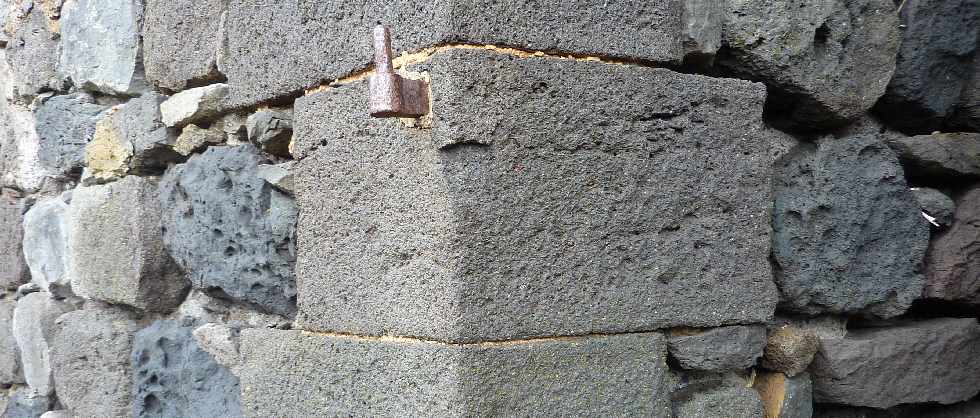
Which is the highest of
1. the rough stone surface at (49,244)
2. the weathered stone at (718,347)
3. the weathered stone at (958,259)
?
the weathered stone at (958,259)

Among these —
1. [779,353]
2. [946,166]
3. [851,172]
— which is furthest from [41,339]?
[946,166]

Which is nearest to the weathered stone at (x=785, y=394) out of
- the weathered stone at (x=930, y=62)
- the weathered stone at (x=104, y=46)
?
the weathered stone at (x=930, y=62)

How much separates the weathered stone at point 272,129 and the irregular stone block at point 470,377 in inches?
17.2

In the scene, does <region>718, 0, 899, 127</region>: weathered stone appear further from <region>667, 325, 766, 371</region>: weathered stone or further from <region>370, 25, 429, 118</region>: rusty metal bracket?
<region>370, 25, 429, 118</region>: rusty metal bracket

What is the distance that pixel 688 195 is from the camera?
5.61 ft

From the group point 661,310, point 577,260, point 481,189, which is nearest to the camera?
point 481,189

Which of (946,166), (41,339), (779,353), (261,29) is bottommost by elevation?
(41,339)

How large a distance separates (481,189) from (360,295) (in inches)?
14.3

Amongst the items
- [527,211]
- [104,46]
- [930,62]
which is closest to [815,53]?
[930,62]

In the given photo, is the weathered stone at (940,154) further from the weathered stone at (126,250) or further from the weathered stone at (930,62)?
the weathered stone at (126,250)

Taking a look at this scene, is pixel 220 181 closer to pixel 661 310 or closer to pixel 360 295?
pixel 360 295

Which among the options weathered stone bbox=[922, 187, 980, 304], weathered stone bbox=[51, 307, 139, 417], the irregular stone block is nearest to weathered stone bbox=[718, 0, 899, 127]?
weathered stone bbox=[922, 187, 980, 304]

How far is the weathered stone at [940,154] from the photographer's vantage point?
211cm

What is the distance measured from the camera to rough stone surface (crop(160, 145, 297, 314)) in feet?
6.22
